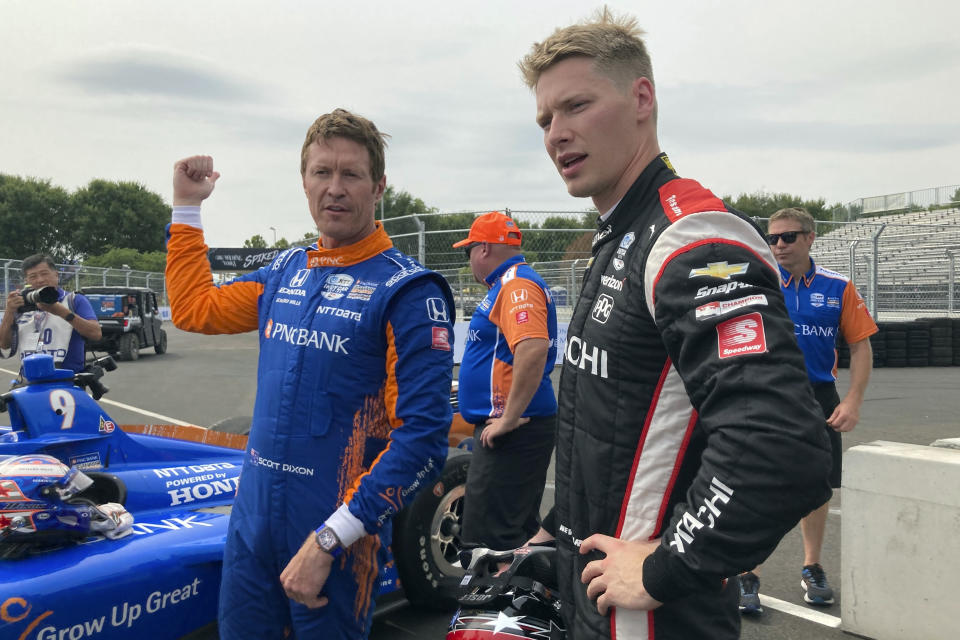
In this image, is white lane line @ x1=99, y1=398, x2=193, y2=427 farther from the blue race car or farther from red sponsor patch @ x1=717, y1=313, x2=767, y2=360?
red sponsor patch @ x1=717, y1=313, x2=767, y2=360

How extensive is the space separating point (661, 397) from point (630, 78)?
2.05 feet

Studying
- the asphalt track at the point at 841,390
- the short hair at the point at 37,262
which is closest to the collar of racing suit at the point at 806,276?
the asphalt track at the point at 841,390

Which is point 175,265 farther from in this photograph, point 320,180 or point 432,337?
point 432,337

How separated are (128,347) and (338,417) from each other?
55.1 feet

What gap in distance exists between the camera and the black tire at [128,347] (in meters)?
16.6

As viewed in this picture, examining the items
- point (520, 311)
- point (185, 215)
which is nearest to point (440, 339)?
point (185, 215)

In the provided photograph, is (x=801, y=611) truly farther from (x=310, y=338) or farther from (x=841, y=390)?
(x=841, y=390)

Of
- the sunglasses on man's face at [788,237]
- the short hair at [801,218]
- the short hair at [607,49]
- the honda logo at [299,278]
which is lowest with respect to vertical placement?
the honda logo at [299,278]

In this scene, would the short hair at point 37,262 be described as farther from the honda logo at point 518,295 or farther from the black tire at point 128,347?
the black tire at point 128,347

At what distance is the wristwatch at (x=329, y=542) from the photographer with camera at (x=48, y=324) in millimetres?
4689

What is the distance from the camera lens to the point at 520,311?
3.56 metres

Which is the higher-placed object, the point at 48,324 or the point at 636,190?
the point at 636,190

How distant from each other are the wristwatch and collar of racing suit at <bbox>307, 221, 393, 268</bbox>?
2.46 feet

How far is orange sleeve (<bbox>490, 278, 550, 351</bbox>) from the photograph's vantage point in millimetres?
3531
